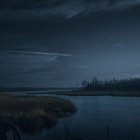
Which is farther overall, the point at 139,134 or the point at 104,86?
the point at 104,86

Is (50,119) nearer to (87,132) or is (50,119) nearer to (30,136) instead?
(87,132)

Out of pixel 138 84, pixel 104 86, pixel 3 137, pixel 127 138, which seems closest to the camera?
pixel 3 137

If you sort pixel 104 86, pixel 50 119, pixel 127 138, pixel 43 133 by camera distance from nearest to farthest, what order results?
pixel 127 138 → pixel 43 133 → pixel 50 119 → pixel 104 86

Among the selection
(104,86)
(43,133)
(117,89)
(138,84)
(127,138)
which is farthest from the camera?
(104,86)

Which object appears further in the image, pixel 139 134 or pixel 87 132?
pixel 87 132

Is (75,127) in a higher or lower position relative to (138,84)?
lower

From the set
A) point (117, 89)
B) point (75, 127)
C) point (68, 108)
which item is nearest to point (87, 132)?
point (75, 127)

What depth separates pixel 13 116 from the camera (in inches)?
1294

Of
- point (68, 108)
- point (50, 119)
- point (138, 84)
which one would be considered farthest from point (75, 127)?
point (138, 84)

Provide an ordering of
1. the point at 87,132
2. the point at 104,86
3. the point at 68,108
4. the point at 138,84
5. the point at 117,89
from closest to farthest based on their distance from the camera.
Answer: the point at 87,132 < the point at 68,108 < the point at 138,84 < the point at 117,89 < the point at 104,86

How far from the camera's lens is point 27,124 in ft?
100

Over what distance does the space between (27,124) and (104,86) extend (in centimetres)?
13826

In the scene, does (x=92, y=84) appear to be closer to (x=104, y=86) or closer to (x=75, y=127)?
(x=104, y=86)

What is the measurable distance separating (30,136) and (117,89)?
132 meters
